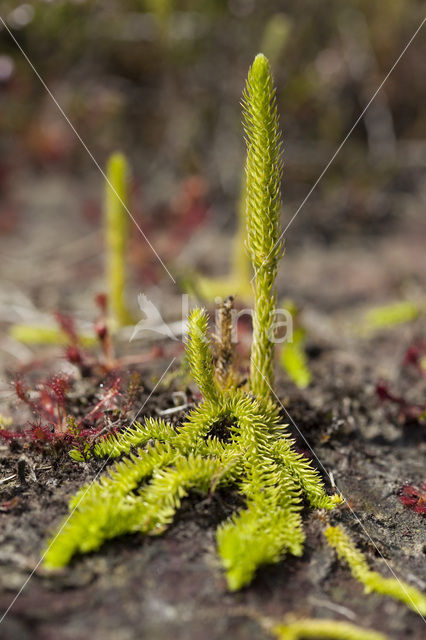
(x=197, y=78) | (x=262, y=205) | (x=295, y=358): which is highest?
(x=197, y=78)

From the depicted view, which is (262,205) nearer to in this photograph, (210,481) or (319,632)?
(210,481)

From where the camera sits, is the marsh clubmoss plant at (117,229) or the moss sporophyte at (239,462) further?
the marsh clubmoss plant at (117,229)

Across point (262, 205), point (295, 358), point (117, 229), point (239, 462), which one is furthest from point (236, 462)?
point (117, 229)

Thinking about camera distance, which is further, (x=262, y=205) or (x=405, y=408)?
(x=405, y=408)

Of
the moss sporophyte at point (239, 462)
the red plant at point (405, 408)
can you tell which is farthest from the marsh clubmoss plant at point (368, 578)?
the red plant at point (405, 408)

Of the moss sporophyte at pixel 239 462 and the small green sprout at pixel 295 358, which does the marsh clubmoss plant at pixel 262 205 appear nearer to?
the moss sporophyte at pixel 239 462

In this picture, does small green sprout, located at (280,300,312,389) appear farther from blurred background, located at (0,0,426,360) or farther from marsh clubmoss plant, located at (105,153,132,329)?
blurred background, located at (0,0,426,360)
